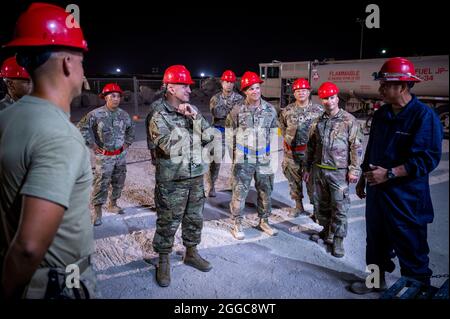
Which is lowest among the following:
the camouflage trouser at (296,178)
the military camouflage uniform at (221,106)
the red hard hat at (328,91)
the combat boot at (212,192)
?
the combat boot at (212,192)

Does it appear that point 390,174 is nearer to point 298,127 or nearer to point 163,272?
point 163,272

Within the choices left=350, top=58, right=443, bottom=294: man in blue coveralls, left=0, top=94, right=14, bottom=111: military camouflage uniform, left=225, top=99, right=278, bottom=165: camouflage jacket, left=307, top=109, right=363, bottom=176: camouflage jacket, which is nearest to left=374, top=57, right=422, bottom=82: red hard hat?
left=350, top=58, right=443, bottom=294: man in blue coveralls

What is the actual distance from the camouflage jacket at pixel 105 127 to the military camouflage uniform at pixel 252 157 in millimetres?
1869

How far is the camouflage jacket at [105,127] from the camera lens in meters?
5.13

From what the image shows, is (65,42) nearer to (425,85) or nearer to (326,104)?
(326,104)

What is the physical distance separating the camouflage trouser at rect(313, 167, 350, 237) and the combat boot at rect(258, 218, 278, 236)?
0.83 meters

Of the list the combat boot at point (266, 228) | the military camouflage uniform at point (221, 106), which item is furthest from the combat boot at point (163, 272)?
the military camouflage uniform at point (221, 106)

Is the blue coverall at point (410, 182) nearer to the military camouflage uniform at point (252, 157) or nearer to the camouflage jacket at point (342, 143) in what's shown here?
the camouflage jacket at point (342, 143)

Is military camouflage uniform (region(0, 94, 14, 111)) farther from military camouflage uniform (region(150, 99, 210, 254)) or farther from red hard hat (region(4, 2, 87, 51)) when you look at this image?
red hard hat (region(4, 2, 87, 51))

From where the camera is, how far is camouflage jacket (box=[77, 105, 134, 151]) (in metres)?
5.13

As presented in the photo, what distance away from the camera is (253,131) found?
15.8 feet

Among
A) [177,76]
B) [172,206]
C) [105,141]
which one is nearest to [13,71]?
[105,141]

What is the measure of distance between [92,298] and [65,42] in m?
1.20
